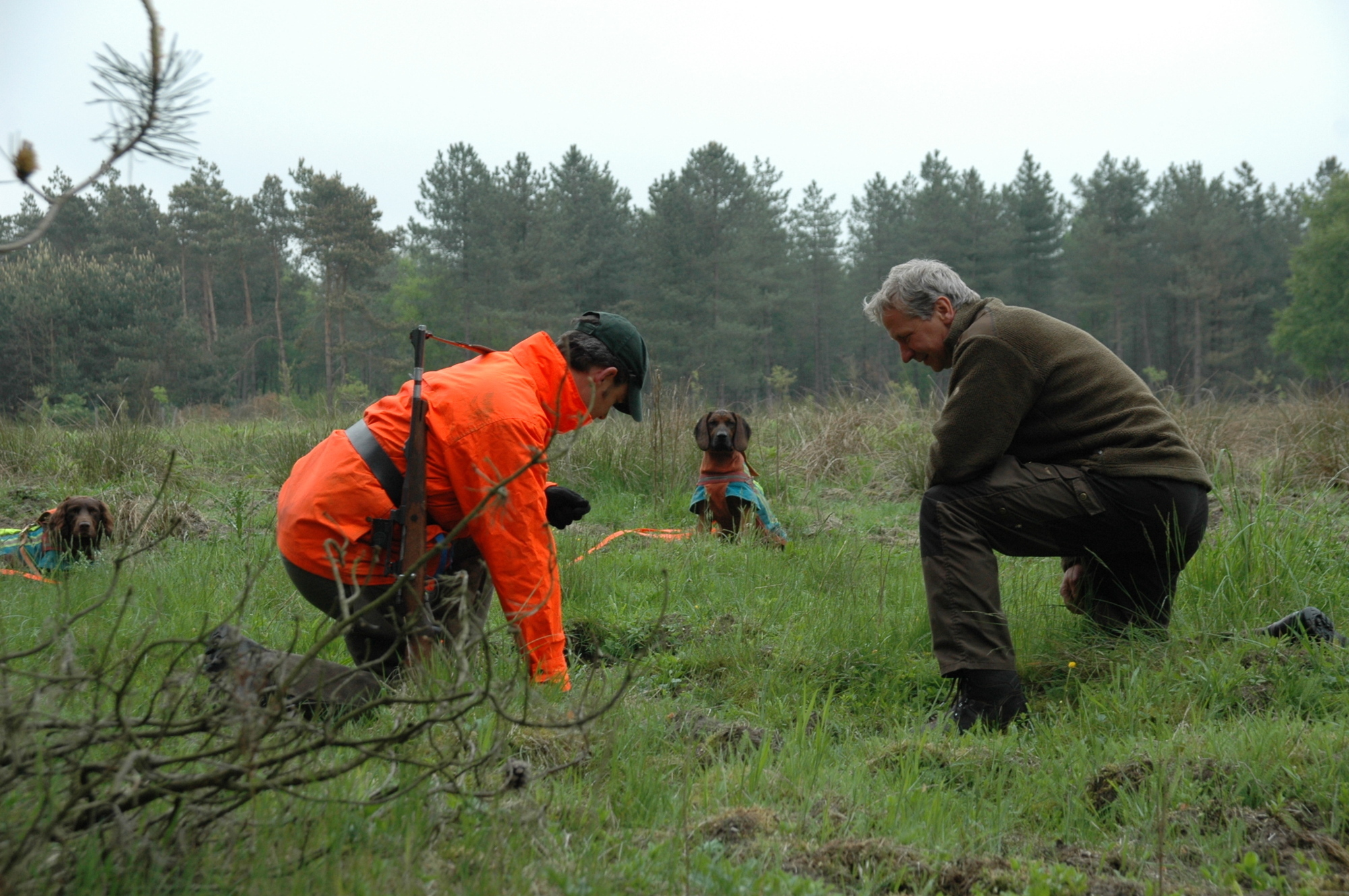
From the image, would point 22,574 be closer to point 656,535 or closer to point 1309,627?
point 656,535

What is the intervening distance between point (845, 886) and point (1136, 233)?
45635 mm

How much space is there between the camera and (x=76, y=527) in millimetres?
5031

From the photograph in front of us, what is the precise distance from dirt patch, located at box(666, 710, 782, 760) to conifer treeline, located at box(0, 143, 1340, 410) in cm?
2527

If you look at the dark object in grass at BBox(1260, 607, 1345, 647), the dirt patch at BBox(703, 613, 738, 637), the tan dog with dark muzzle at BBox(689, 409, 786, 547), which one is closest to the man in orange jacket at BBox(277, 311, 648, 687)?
the dirt patch at BBox(703, 613, 738, 637)

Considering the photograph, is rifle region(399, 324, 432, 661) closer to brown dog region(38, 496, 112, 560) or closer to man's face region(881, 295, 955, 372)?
man's face region(881, 295, 955, 372)

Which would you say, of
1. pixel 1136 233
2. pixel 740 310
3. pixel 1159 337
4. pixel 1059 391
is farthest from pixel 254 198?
pixel 1059 391

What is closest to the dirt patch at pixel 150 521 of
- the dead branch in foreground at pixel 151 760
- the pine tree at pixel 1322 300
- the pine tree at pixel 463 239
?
the dead branch in foreground at pixel 151 760

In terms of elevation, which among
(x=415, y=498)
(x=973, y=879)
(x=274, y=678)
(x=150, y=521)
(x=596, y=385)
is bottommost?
(x=973, y=879)

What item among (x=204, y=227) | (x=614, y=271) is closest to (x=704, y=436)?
(x=614, y=271)

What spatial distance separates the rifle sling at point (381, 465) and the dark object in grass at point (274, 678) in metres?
0.66

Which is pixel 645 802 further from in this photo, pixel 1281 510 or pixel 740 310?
pixel 740 310

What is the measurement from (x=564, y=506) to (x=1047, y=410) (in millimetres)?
1933

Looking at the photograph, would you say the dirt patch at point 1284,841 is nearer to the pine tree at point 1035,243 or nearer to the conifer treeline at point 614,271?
the conifer treeline at point 614,271

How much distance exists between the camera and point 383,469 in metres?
3.13
